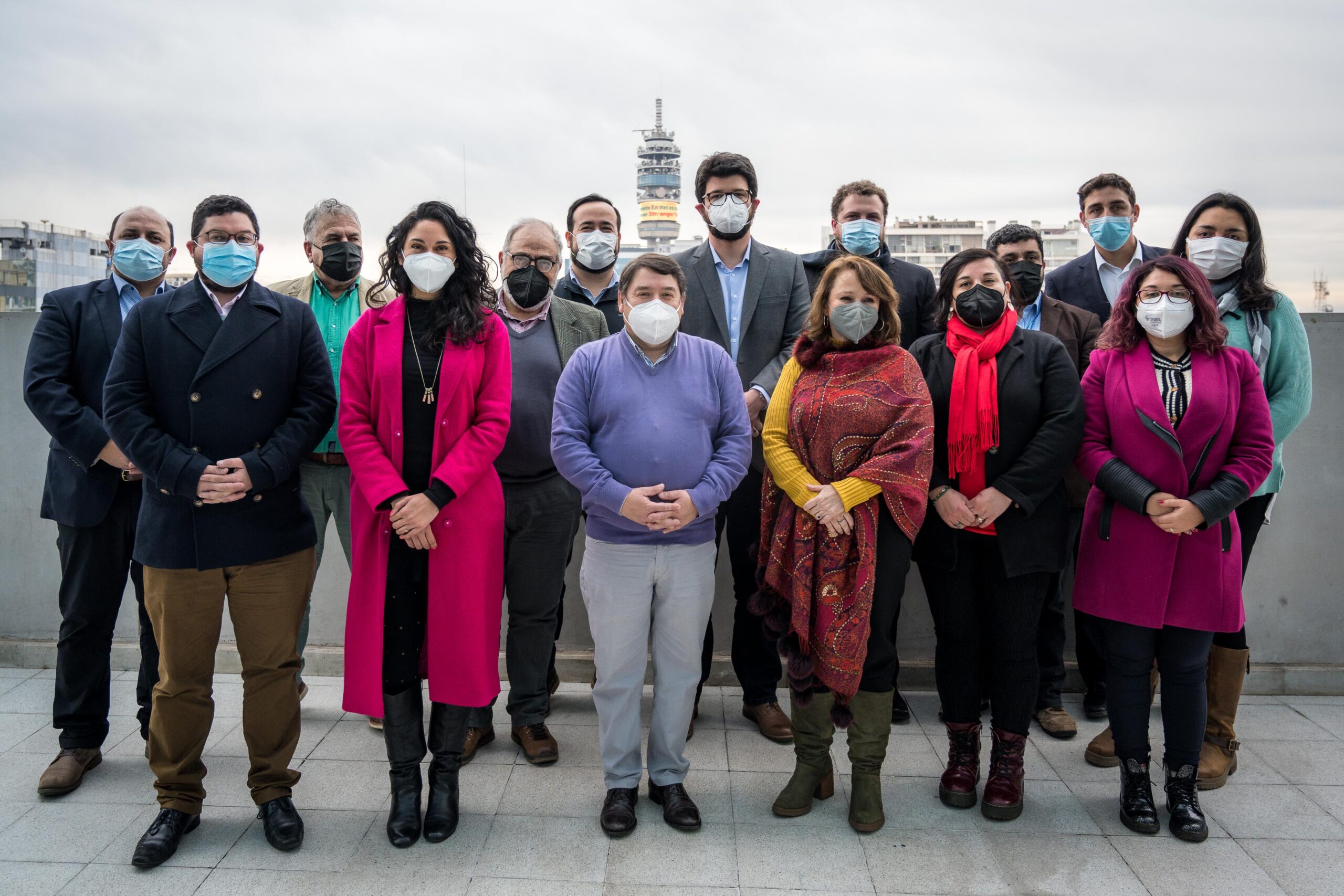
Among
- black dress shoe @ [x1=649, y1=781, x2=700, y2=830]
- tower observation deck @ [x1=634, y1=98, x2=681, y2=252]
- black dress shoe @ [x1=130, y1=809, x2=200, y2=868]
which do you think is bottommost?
black dress shoe @ [x1=130, y1=809, x2=200, y2=868]

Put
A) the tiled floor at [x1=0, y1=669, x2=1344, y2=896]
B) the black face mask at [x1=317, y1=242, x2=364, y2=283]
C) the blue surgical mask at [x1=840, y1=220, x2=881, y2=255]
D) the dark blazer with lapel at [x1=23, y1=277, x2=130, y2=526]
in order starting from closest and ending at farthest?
the tiled floor at [x1=0, y1=669, x2=1344, y2=896]
the dark blazer with lapel at [x1=23, y1=277, x2=130, y2=526]
the black face mask at [x1=317, y1=242, x2=364, y2=283]
the blue surgical mask at [x1=840, y1=220, x2=881, y2=255]

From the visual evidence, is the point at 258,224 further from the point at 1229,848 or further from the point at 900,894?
the point at 1229,848

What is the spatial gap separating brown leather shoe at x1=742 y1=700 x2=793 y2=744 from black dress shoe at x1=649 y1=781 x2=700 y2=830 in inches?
24.8

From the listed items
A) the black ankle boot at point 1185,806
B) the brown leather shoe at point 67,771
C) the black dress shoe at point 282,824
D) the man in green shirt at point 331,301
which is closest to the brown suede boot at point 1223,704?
the black ankle boot at point 1185,806

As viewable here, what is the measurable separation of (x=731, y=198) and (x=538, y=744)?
232 centimetres

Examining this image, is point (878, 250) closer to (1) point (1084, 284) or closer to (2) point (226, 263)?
(1) point (1084, 284)

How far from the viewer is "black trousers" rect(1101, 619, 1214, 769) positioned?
280 cm

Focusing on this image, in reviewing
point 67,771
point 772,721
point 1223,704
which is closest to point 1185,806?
point 1223,704

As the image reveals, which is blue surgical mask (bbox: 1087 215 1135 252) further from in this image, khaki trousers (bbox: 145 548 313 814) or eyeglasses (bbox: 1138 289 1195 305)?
khaki trousers (bbox: 145 548 313 814)

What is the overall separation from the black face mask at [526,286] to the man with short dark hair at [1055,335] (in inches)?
71.7

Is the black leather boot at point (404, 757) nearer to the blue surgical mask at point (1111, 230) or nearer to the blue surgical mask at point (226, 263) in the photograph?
the blue surgical mask at point (226, 263)

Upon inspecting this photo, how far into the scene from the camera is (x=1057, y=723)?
11.5ft

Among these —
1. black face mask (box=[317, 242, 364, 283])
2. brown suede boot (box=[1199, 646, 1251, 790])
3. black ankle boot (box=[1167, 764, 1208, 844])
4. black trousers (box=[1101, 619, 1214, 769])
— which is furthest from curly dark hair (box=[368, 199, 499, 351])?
brown suede boot (box=[1199, 646, 1251, 790])

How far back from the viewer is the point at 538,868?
2.57 metres
